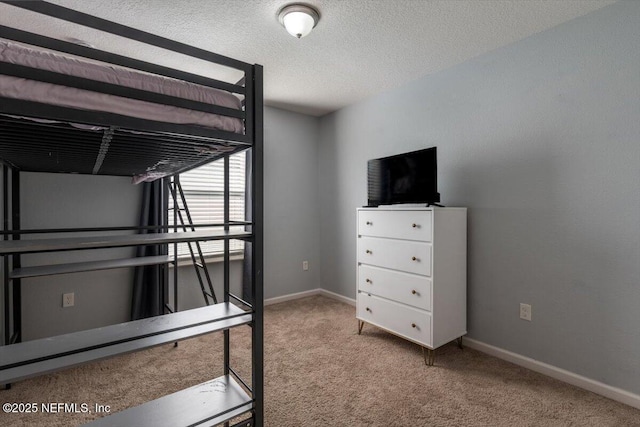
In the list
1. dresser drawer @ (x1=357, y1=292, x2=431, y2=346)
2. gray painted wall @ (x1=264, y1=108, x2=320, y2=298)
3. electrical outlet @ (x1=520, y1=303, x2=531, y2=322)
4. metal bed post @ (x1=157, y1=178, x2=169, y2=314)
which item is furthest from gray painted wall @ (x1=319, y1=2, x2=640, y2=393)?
metal bed post @ (x1=157, y1=178, x2=169, y2=314)

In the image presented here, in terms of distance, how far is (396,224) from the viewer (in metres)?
2.46

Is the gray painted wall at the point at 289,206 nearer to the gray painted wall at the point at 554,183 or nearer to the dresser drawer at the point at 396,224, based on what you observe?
the dresser drawer at the point at 396,224

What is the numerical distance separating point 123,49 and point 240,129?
5.79 ft

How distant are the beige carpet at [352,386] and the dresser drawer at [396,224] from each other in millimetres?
913

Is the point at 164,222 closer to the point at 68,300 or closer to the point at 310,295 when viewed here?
the point at 68,300

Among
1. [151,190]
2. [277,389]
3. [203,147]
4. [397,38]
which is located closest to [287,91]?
[397,38]

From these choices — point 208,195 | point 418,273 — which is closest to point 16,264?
point 208,195

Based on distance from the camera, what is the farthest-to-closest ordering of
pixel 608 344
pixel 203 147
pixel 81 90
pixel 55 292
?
pixel 55 292, pixel 608 344, pixel 203 147, pixel 81 90

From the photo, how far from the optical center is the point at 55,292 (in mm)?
2551

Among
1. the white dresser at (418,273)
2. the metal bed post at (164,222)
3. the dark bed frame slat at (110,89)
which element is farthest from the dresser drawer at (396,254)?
the metal bed post at (164,222)

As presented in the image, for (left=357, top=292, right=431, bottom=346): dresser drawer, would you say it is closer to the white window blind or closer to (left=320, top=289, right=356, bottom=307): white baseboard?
(left=320, top=289, right=356, bottom=307): white baseboard

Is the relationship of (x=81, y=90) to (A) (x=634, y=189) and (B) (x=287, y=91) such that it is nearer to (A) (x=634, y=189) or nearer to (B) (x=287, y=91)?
(B) (x=287, y=91)

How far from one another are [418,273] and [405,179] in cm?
78

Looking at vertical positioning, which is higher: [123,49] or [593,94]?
[123,49]
